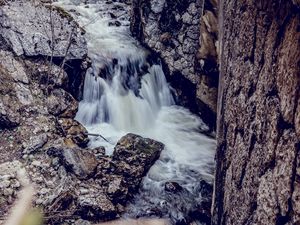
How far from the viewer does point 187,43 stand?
315 inches

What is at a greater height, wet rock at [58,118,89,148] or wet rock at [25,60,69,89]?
wet rock at [25,60,69,89]

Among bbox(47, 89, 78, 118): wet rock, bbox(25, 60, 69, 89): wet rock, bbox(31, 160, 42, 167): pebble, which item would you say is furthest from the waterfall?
bbox(31, 160, 42, 167): pebble

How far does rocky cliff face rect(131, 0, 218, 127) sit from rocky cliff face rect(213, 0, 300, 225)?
9.73 ft

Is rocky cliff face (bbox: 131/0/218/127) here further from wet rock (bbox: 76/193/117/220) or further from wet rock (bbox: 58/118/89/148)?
wet rock (bbox: 76/193/117/220)

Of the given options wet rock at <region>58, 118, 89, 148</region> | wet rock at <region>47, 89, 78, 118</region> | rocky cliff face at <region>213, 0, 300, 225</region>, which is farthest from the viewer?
wet rock at <region>47, 89, 78, 118</region>

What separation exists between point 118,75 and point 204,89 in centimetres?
189

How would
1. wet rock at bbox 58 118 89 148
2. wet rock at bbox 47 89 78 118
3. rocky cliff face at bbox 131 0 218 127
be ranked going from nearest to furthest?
1. wet rock at bbox 58 118 89 148
2. wet rock at bbox 47 89 78 118
3. rocky cliff face at bbox 131 0 218 127

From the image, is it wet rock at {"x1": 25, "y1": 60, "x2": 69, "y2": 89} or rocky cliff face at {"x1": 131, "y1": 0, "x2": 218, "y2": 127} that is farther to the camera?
rocky cliff face at {"x1": 131, "y1": 0, "x2": 218, "y2": 127}

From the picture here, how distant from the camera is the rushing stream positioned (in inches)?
252

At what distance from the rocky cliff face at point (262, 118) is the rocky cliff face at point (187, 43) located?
297cm

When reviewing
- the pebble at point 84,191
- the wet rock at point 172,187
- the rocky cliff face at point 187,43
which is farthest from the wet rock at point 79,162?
the rocky cliff face at point 187,43

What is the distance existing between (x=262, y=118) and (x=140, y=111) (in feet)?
16.5

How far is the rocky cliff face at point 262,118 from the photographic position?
2400 mm

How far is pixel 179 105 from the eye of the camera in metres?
8.43
